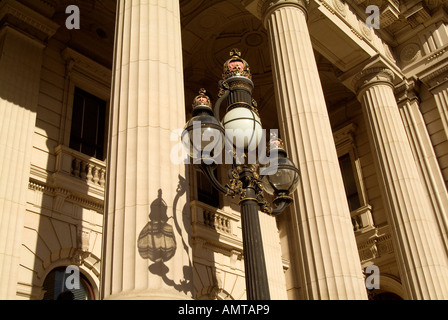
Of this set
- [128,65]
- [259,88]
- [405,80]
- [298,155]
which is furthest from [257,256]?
[259,88]

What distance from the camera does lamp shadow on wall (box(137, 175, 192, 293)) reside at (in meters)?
6.36

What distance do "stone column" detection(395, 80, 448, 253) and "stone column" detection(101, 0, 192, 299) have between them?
10.1 m

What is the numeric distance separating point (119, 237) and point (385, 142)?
412 inches

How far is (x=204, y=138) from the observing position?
595 centimetres

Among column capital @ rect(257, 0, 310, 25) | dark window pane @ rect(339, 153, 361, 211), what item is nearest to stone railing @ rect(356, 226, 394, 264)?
dark window pane @ rect(339, 153, 361, 211)

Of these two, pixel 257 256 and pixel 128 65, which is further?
pixel 128 65

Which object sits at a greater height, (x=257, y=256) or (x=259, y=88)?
(x=259, y=88)

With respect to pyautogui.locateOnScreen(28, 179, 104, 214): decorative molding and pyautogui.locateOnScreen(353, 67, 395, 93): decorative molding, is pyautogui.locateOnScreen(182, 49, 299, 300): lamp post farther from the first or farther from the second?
pyautogui.locateOnScreen(353, 67, 395, 93): decorative molding

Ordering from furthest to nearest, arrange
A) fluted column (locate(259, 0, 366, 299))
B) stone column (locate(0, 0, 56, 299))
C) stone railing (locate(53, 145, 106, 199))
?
stone railing (locate(53, 145, 106, 199)), stone column (locate(0, 0, 56, 299)), fluted column (locate(259, 0, 366, 299))

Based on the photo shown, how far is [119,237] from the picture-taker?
259 inches

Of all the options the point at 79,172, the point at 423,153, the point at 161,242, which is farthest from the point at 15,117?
the point at 423,153

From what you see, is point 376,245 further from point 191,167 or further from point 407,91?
point 191,167

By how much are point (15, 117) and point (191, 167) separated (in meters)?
6.67

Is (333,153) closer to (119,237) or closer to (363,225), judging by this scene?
(119,237)
